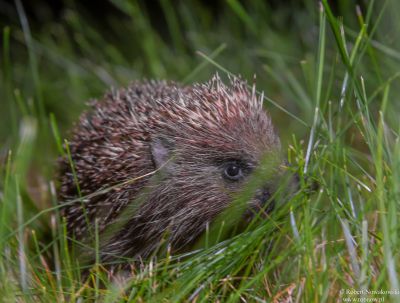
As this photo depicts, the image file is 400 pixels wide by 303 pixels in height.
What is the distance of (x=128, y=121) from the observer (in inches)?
154

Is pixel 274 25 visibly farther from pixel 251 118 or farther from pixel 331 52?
pixel 251 118

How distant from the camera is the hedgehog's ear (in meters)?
3.66

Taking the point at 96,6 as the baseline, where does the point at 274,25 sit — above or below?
below

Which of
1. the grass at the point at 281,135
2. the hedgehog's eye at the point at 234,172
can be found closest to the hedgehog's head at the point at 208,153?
the hedgehog's eye at the point at 234,172

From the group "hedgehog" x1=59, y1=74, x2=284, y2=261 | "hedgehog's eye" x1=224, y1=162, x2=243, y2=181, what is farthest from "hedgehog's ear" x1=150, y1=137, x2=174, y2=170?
"hedgehog's eye" x1=224, y1=162, x2=243, y2=181

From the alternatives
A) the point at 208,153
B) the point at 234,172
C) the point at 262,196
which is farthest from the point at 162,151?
the point at 262,196

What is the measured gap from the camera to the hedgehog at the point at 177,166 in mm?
3580

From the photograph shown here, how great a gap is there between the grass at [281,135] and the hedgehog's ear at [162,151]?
1.50 ft

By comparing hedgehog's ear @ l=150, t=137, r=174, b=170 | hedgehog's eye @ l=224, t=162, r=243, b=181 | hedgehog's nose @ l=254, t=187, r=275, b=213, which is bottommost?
hedgehog's nose @ l=254, t=187, r=275, b=213

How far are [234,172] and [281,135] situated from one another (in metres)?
1.76

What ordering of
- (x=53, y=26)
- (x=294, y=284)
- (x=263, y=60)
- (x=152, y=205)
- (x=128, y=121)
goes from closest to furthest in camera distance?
(x=294, y=284) → (x=152, y=205) → (x=128, y=121) → (x=263, y=60) → (x=53, y=26)

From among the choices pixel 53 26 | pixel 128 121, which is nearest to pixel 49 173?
pixel 128 121

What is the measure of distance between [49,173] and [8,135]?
36.5 inches

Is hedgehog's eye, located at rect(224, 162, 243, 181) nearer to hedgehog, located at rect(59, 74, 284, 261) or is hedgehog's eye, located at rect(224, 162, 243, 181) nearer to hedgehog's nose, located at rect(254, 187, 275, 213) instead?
hedgehog, located at rect(59, 74, 284, 261)
